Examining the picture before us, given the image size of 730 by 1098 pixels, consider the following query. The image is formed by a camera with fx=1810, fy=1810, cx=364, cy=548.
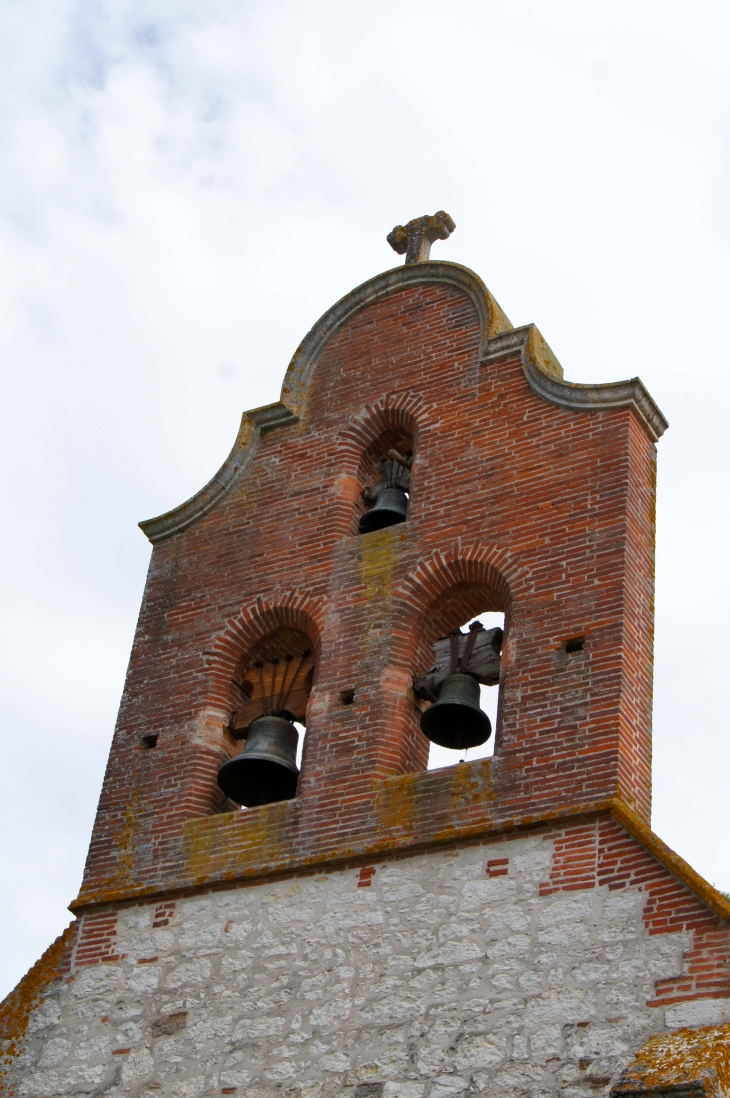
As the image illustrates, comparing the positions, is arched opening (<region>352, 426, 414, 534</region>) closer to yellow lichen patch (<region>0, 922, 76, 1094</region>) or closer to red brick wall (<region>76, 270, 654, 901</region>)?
red brick wall (<region>76, 270, 654, 901</region>)

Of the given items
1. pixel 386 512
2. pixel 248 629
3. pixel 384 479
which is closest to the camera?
pixel 248 629

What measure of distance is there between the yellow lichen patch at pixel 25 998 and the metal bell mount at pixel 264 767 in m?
1.49

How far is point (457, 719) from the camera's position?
40.9ft

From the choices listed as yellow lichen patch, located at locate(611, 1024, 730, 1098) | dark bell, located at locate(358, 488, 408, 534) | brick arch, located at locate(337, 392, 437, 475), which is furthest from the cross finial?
yellow lichen patch, located at locate(611, 1024, 730, 1098)

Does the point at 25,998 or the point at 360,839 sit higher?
the point at 360,839

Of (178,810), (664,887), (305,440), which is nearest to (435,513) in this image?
(305,440)

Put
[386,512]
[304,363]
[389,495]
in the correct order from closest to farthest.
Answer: [386,512] < [389,495] < [304,363]

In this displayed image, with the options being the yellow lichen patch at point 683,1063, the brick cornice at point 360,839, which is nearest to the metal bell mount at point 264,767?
the brick cornice at point 360,839

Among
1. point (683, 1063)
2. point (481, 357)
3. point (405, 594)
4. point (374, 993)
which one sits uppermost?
point (481, 357)

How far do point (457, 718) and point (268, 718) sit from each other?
1533 mm

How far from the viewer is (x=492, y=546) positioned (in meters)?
12.9

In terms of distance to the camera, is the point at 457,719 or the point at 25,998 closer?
the point at 25,998

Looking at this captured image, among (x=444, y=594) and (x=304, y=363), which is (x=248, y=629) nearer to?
(x=444, y=594)

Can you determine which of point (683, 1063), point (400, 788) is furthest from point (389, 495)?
point (683, 1063)
